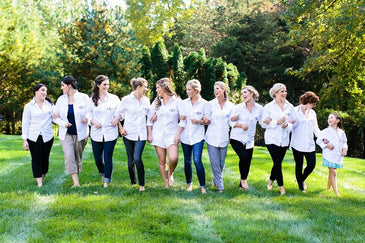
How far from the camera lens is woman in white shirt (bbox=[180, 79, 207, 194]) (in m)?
6.77

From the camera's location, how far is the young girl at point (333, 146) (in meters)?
7.36

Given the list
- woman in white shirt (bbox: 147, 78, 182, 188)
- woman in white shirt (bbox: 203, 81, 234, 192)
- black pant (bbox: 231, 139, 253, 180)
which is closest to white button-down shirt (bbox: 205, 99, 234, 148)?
woman in white shirt (bbox: 203, 81, 234, 192)

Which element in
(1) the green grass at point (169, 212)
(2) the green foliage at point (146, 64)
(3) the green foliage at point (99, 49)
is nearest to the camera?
(1) the green grass at point (169, 212)

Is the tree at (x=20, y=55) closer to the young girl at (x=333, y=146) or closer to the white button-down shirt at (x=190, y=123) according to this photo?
the white button-down shirt at (x=190, y=123)

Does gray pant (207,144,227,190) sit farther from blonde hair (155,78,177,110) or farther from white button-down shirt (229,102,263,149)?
blonde hair (155,78,177,110)

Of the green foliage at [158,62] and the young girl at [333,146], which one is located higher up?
the green foliage at [158,62]

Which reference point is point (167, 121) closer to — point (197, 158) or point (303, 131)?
point (197, 158)

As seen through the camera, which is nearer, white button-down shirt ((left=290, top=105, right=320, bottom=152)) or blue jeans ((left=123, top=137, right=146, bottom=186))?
blue jeans ((left=123, top=137, right=146, bottom=186))

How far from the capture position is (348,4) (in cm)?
1002

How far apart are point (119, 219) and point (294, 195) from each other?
356 centimetres

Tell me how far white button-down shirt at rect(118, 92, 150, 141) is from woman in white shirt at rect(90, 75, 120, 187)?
0.24 meters

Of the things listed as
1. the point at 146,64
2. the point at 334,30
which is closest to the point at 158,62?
the point at 146,64

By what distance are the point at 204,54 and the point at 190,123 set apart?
16.3 meters

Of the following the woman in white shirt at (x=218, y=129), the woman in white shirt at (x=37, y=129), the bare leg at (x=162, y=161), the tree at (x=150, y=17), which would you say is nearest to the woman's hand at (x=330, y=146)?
the woman in white shirt at (x=218, y=129)
